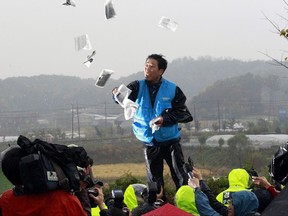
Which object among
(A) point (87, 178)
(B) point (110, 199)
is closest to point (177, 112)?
(B) point (110, 199)

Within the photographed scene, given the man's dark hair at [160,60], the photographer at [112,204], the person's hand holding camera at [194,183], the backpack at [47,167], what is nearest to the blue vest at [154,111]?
the man's dark hair at [160,60]

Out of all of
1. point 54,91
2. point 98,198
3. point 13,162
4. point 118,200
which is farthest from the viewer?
point 54,91

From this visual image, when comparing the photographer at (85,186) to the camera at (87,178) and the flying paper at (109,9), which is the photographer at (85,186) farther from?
the flying paper at (109,9)

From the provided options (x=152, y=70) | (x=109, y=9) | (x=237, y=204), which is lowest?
(x=237, y=204)

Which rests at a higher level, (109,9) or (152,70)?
(109,9)

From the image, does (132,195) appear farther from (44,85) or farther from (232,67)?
(232,67)

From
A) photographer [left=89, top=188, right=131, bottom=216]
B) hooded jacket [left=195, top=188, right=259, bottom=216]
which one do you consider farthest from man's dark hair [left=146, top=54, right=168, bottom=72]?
photographer [left=89, top=188, right=131, bottom=216]

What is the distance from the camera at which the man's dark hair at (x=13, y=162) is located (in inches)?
121

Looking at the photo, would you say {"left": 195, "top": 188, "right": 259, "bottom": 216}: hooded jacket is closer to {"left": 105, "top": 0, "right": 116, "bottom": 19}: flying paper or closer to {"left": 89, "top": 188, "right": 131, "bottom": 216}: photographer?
{"left": 89, "top": 188, "right": 131, "bottom": 216}: photographer

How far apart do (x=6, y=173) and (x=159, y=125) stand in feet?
8.27

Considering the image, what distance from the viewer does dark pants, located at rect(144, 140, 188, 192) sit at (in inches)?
223

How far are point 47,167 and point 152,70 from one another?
2.82m

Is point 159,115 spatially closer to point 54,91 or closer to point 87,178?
point 87,178

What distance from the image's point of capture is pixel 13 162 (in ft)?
10.1
